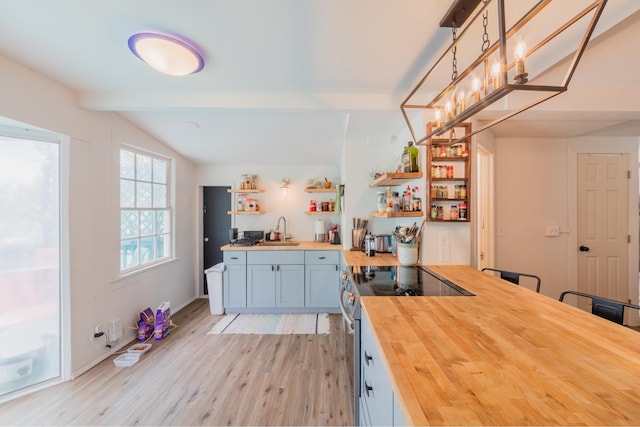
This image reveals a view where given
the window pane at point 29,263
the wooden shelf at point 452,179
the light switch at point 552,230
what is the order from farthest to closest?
the light switch at point 552,230 < the wooden shelf at point 452,179 < the window pane at point 29,263

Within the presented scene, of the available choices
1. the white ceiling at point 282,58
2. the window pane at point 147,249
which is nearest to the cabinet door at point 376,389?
the white ceiling at point 282,58

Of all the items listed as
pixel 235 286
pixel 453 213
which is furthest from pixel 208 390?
pixel 453 213

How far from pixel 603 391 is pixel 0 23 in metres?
2.93

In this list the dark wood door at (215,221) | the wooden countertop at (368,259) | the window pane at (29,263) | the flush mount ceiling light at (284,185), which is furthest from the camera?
the dark wood door at (215,221)

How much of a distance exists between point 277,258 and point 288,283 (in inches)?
14.7

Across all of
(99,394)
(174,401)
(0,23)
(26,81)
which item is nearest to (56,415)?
(99,394)

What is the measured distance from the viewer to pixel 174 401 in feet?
5.82

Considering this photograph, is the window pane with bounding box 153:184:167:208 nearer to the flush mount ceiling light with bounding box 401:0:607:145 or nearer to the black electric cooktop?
the black electric cooktop

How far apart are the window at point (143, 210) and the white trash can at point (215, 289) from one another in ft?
2.21

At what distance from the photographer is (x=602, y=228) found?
8.80ft

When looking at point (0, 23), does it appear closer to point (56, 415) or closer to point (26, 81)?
point (26, 81)

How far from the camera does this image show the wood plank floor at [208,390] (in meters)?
1.63

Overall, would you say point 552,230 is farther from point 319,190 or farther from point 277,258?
point 277,258

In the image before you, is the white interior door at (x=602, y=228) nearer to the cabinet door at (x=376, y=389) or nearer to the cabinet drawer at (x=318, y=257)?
the cabinet drawer at (x=318, y=257)
